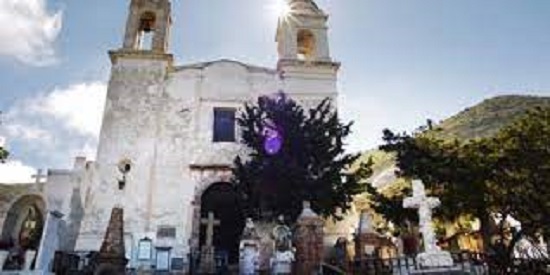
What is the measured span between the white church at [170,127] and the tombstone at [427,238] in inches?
358

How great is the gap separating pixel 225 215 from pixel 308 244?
318 inches

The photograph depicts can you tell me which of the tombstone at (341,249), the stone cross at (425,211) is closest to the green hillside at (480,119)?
the tombstone at (341,249)

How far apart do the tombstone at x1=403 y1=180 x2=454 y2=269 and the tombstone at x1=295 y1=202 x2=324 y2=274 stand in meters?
2.42

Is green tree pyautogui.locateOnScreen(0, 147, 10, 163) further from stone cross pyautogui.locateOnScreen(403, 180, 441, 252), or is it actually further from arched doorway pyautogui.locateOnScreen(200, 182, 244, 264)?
stone cross pyautogui.locateOnScreen(403, 180, 441, 252)

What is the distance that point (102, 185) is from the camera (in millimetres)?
19688

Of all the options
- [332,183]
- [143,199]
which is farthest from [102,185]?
[332,183]

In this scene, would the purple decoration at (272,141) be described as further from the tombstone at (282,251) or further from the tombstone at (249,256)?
the tombstone at (249,256)

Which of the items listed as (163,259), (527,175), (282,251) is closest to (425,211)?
(282,251)

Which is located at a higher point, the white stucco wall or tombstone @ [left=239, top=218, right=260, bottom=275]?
the white stucco wall

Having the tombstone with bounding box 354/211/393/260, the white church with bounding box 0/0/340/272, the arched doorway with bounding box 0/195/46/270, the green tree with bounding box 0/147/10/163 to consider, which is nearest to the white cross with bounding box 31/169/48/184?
the arched doorway with bounding box 0/195/46/270

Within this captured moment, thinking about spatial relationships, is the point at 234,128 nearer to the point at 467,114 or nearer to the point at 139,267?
the point at 139,267

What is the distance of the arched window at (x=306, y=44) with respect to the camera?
79.7 ft

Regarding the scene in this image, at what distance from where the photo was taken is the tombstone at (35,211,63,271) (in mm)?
12445

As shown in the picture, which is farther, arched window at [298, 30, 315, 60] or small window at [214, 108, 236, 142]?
arched window at [298, 30, 315, 60]
